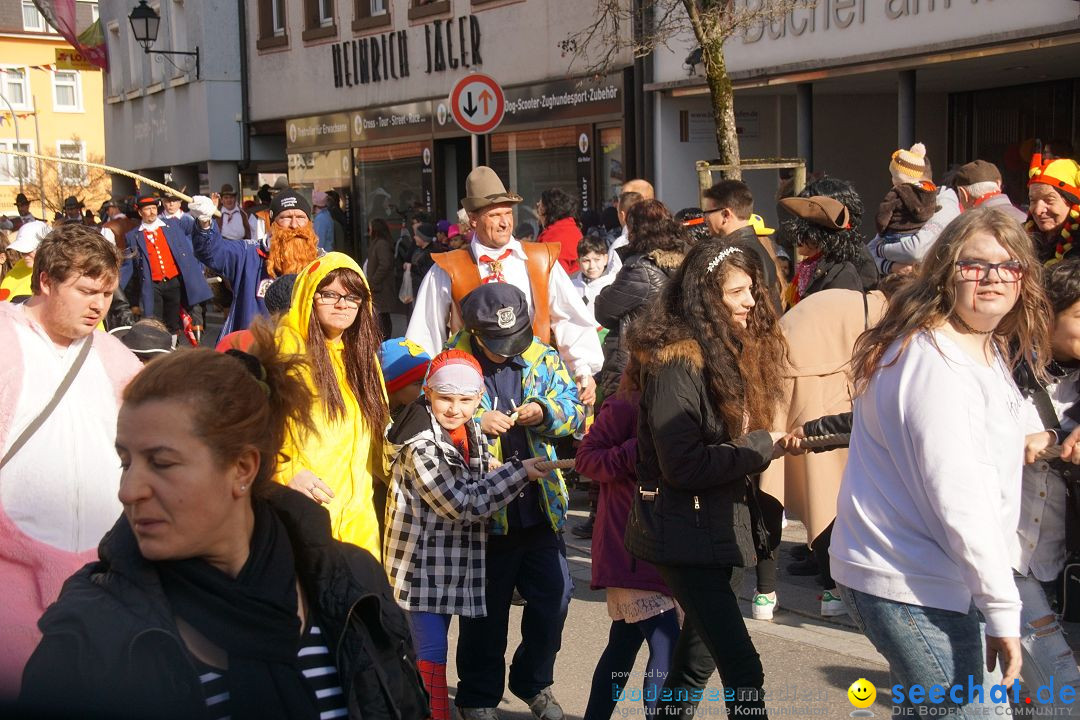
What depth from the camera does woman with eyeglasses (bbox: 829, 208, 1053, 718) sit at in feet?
9.90

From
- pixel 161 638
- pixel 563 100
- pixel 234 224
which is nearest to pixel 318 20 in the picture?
pixel 234 224

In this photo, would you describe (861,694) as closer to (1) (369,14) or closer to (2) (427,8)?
(2) (427,8)

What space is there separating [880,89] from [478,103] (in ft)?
21.1

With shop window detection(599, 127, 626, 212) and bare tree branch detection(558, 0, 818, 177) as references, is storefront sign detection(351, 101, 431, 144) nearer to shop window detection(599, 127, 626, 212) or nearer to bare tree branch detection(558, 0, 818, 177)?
shop window detection(599, 127, 626, 212)

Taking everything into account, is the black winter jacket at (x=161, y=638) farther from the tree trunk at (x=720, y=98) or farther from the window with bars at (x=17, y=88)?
the window with bars at (x=17, y=88)

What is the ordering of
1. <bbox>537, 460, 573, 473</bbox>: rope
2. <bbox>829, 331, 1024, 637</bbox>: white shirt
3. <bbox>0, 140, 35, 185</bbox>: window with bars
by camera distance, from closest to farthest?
<bbox>829, 331, 1024, 637</bbox>: white shirt < <bbox>537, 460, 573, 473</bbox>: rope < <bbox>0, 140, 35, 185</bbox>: window with bars

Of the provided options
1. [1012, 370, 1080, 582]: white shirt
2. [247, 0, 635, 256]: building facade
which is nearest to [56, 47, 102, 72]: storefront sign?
[247, 0, 635, 256]: building facade

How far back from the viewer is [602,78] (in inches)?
626

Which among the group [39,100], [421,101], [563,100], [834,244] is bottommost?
[834,244]

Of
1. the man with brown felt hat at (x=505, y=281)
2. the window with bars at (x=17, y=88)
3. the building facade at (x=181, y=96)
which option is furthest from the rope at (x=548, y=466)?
the window with bars at (x=17, y=88)

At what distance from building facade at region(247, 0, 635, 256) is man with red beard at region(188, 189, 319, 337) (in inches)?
286

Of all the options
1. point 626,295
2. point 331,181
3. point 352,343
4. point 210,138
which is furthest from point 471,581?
point 210,138

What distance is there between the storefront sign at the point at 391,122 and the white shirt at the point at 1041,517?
682 inches

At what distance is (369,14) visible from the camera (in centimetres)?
2188
